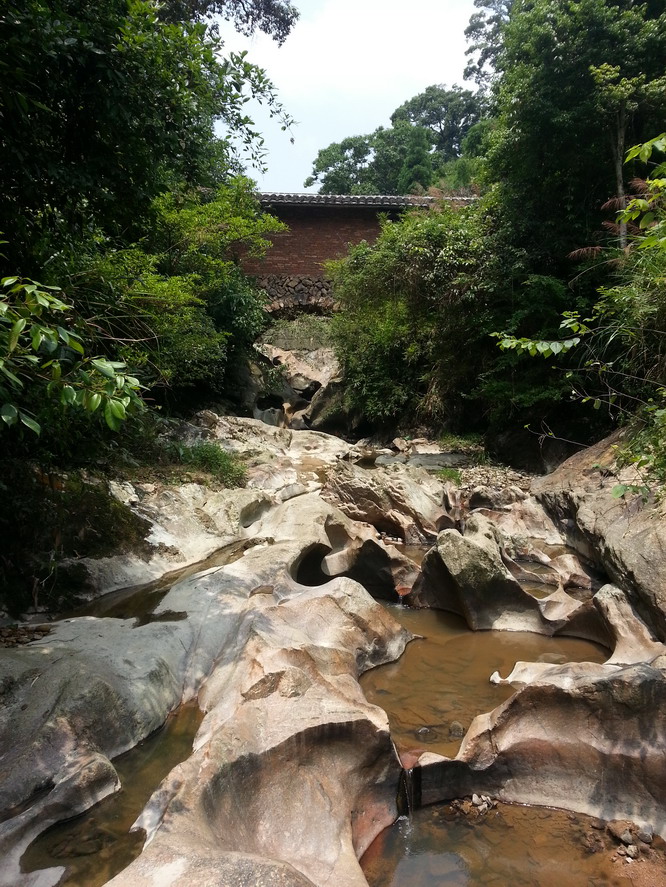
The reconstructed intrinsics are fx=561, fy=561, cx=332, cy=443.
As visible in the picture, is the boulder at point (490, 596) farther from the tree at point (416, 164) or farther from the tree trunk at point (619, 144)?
the tree at point (416, 164)

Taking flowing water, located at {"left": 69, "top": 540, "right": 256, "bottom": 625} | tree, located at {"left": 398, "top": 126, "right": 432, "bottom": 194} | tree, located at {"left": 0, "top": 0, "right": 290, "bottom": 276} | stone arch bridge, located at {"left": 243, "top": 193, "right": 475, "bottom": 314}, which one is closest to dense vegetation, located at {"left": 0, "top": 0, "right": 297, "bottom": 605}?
tree, located at {"left": 0, "top": 0, "right": 290, "bottom": 276}

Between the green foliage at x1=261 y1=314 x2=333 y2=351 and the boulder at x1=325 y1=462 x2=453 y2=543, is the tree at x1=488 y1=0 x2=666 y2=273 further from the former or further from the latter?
the green foliage at x1=261 y1=314 x2=333 y2=351

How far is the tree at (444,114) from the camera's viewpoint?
3719cm

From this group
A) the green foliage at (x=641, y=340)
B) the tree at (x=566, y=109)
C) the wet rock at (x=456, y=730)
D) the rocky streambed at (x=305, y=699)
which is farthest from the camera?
the tree at (x=566, y=109)

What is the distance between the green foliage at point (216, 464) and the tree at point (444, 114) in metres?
33.8

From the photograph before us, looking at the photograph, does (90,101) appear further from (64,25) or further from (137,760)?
(137,760)

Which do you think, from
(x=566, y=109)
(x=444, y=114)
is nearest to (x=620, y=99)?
(x=566, y=109)

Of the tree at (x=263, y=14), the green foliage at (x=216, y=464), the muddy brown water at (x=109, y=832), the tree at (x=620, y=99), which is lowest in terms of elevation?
the muddy brown water at (x=109, y=832)

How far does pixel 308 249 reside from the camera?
21.7 meters

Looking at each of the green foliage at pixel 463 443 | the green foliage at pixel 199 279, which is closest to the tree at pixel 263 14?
the green foliage at pixel 199 279

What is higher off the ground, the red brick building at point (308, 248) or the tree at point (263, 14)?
the tree at point (263, 14)

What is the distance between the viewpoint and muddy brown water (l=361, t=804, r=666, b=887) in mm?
2781

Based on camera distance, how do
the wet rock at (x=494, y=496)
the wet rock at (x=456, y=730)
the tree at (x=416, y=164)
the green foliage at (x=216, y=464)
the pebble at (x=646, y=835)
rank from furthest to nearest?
the tree at (x=416, y=164) < the wet rock at (x=494, y=496) < the green foliage at (x=216, y=464) < the wet rock at (x=456, y=730) < the pebble at (x=646, y=835)

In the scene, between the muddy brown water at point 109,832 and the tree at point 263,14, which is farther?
the tree at point 263,14
